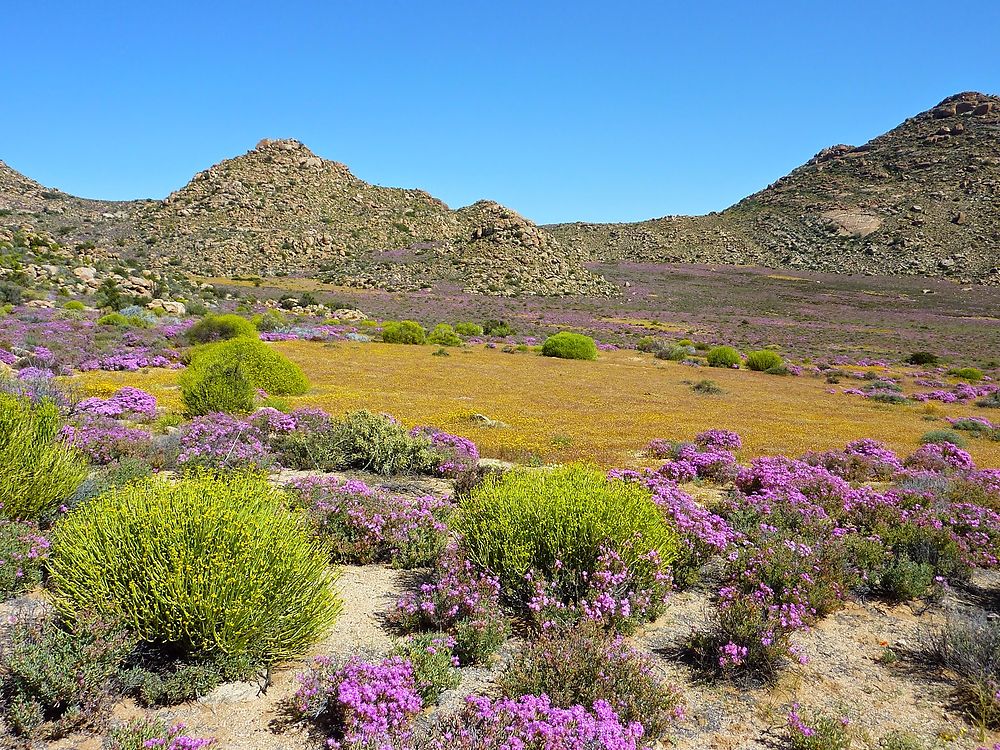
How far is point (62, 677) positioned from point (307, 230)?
→ 235 feet

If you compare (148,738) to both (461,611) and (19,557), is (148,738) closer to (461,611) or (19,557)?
(461,611)

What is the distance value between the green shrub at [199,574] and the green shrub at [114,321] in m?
23.7

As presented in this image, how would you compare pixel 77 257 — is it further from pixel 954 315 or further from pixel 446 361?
pixel 954 315

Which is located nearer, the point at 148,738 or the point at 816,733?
the point at 148,738

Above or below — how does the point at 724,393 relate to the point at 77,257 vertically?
below

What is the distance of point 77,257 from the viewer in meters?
42.1

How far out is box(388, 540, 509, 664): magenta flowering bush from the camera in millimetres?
4332

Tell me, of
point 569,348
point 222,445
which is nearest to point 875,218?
point 569,348

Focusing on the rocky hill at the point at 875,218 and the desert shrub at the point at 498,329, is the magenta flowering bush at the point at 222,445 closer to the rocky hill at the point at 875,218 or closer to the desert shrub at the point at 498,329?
the desert shrub at the point at 498,329

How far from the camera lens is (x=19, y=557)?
4715mm

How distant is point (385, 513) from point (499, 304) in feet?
154

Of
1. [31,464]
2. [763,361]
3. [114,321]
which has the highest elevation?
[114,321]

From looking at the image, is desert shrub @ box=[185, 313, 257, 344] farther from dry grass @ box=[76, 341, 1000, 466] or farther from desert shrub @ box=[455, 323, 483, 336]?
desert shrub @ box=[455, 323, 483, 336]

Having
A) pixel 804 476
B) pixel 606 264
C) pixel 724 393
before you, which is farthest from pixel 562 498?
pixel 606 264
